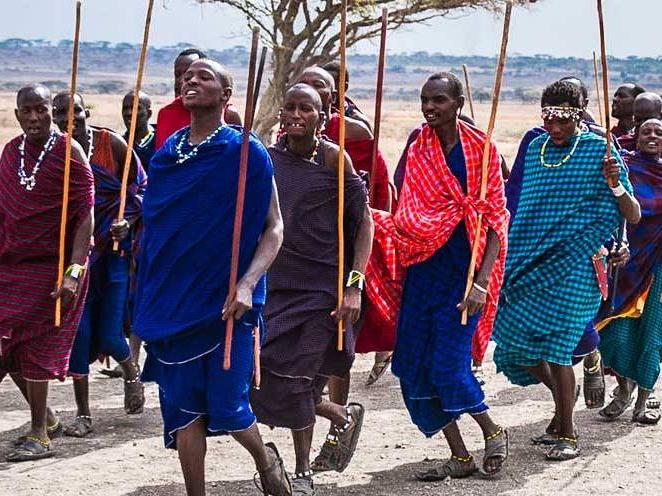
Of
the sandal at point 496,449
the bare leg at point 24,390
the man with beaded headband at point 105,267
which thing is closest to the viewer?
the sandal at point 496,449

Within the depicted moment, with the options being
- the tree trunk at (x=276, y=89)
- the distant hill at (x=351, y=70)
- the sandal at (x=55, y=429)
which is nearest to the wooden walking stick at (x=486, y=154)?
the sandal at (x=55, y=429)

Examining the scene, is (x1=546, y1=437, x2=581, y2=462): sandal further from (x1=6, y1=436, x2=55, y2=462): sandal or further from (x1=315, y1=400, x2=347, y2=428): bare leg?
(x1=6, y1=436, x2=55, y2=462): sandal

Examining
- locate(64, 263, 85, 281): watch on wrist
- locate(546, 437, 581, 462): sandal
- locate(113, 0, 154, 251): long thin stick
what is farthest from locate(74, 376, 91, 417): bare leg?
locate(546, 437, 581, 462): sandal

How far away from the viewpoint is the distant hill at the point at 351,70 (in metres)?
131

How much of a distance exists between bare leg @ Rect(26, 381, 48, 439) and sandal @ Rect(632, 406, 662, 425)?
3542 mm

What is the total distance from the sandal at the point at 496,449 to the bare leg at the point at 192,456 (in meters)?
1.85

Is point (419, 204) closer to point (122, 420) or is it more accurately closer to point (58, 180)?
point (58, 180)

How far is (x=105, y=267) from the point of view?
923 cm

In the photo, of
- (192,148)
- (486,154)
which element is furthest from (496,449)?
(192,148)

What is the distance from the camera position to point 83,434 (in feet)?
28.9

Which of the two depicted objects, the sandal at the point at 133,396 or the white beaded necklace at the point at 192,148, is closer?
the white beaded necklace at the point at 192,148

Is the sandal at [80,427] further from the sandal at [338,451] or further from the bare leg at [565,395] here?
the bare leg at [565,395]

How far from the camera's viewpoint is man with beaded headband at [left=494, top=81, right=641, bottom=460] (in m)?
8.34

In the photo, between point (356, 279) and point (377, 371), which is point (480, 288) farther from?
point (377, 371)
